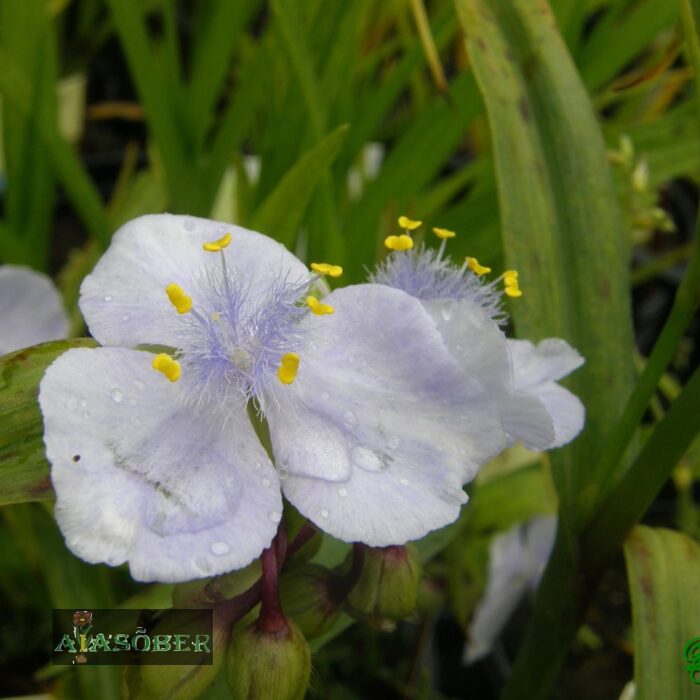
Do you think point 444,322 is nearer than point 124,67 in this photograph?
Yes

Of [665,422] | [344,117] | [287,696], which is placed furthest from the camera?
[344,117]

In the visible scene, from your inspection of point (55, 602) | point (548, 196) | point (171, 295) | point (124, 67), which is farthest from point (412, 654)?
point (124, 67)

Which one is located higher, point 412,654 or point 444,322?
point 444,322

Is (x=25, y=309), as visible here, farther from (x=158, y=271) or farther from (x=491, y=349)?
(x=491, y=349)

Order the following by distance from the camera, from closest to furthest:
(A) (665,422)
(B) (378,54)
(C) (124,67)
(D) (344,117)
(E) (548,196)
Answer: (A) (665,422) → (E) (548,196) → (D) (344,117) → (B) (378,54) → (C) (124,67)

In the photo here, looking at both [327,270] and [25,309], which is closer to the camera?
[327,270]

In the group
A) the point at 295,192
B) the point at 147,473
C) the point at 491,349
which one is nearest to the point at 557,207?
the point at 295,192

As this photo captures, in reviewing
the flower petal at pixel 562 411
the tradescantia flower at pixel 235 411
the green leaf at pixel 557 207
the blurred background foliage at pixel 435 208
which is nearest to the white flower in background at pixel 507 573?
the blurred background foliage at pixel 435 208

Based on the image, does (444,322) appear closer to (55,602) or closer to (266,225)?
(266,225)
